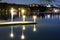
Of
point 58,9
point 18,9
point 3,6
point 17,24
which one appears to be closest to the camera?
point 17,24

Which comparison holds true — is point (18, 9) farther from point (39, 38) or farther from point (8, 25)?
point (39, 38)

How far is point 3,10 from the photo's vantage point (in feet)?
142

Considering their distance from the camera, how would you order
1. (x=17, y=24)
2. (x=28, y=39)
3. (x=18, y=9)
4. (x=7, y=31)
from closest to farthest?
(x=28, y=39) < (x=7, y=31) < (x=17, y=24) < (x=18, y=9)

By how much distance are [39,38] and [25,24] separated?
480 centimetres

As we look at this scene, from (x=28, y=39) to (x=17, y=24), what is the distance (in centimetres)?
495

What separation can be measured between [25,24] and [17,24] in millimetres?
621

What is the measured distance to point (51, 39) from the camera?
12.7 metres

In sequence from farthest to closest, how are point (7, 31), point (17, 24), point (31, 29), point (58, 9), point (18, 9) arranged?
point (58, 9) → point (18, 9) → point (17, 24) → point (31, 29) → point (7, 31)

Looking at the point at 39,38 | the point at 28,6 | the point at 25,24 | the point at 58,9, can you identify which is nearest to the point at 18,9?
the point at 28,6

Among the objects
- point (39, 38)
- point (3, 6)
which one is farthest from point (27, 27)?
point (3, 6)

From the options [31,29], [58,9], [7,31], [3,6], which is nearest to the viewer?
[7,31]

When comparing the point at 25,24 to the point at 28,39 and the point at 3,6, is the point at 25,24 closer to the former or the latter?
the point at 28,39

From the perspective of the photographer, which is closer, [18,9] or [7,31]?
[7,31]

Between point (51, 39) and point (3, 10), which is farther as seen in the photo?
point (3, 10)
